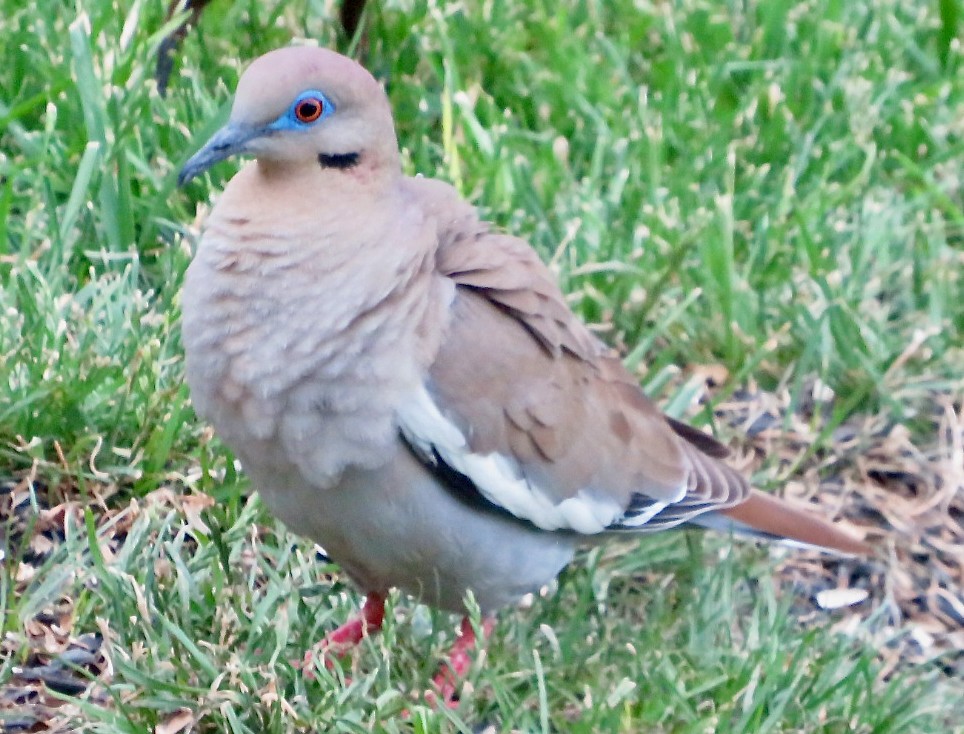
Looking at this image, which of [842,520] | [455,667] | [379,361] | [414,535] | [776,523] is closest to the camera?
[379,361]

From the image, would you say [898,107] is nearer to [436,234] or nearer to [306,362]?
[436,234]

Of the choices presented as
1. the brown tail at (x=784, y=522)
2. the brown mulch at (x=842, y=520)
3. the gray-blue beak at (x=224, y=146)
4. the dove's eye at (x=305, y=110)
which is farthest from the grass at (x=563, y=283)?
the dove's eye at (x=305, y=110)

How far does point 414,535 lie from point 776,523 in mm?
Answer: 945

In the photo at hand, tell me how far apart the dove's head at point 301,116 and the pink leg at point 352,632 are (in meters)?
0.87

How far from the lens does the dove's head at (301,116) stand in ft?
7.99

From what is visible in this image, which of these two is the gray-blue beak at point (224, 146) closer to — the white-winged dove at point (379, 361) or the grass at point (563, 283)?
the white-winged dove at point (379, 361)

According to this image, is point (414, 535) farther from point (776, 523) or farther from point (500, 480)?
point (776, 523)

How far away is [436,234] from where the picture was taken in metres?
2.65

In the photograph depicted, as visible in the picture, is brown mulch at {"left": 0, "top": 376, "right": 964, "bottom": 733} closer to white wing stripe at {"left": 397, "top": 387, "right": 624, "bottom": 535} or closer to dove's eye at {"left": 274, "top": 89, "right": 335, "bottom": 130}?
white wing stripe at {"left": 397, "top": 387, "right": 624, "bottom": 535}

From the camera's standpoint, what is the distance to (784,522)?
123 inches

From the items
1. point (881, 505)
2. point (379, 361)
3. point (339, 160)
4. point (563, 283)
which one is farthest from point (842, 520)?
point (339, 160)

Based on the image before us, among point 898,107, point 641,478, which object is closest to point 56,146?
point 641,478

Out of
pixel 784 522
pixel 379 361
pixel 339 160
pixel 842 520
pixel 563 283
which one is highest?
pixel 339 160

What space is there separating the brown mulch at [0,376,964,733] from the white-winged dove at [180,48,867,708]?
542 mm
